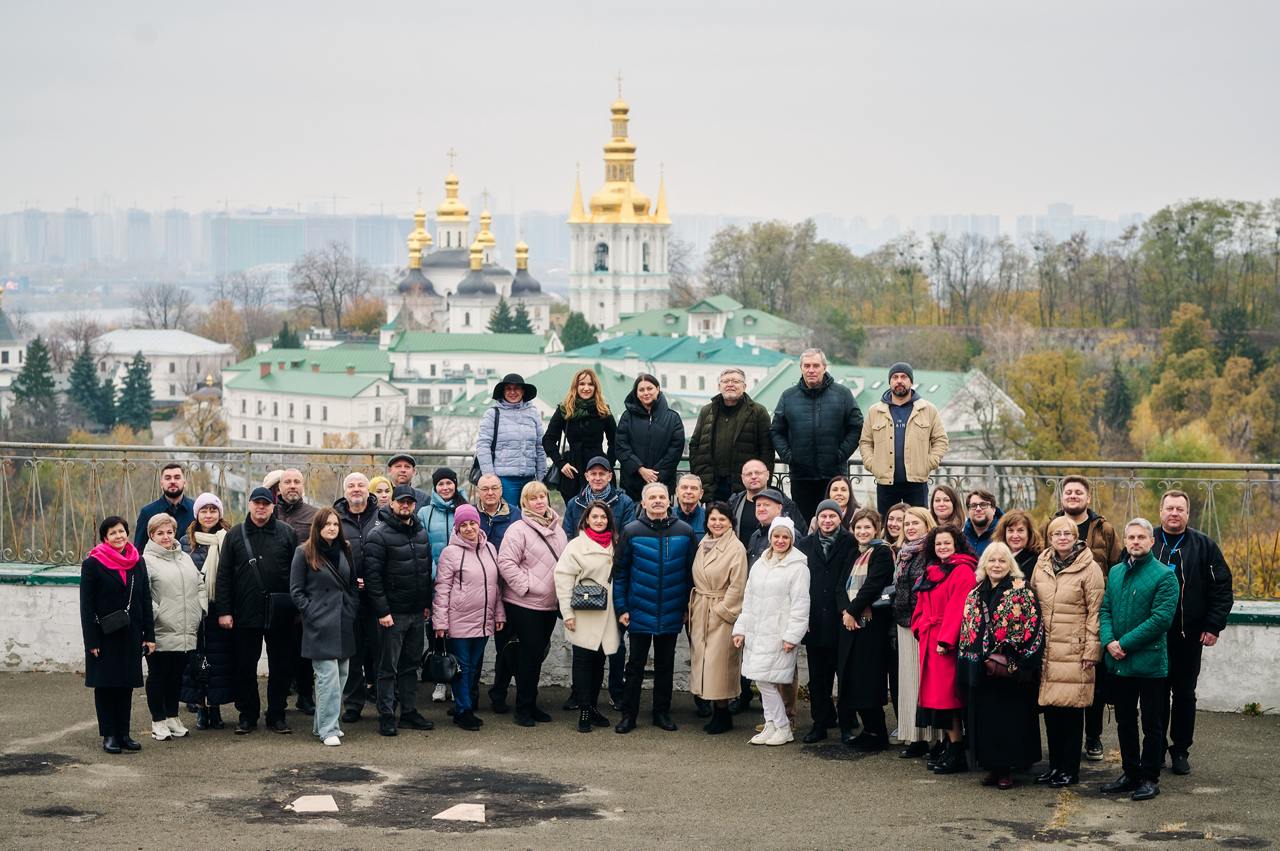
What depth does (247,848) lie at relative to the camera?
7711 millimetres

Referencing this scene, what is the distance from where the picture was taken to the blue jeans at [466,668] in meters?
9.95

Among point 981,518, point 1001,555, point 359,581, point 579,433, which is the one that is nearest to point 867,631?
point 981,518

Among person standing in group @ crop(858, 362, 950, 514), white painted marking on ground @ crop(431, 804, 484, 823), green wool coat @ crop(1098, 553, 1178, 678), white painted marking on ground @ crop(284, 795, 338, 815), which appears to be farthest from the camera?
person standing in group @ crop(858, 362, 950, 514)

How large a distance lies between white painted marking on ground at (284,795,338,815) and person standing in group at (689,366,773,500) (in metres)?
3.24

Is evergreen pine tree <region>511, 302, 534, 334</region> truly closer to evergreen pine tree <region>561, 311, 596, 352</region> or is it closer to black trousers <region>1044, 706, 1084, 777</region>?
evergreen pine tree <region>561, 311, 596, 352</region>

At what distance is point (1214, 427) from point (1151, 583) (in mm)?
57778

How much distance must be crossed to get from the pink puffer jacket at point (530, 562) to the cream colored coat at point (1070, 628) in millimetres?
2631

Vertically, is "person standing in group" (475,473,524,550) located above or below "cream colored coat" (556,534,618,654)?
above

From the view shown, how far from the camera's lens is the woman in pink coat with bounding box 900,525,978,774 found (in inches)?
352

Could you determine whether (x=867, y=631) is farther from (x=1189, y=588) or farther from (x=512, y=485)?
(x=512, y=485)

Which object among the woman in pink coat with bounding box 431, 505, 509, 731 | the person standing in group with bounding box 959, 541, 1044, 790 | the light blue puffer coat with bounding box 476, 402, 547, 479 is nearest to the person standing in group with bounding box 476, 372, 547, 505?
the light blue puffer coat with bounding box 476, 402, 547, 479

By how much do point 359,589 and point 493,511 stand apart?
883 mm

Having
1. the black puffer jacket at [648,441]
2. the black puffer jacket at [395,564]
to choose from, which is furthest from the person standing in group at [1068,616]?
the black puffer jacket at [395,564]

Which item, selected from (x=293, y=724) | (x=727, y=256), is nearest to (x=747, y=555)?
(x=293, y=724)
